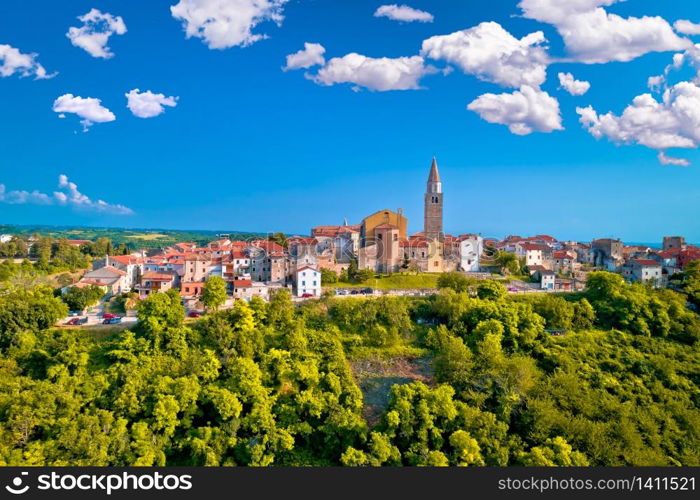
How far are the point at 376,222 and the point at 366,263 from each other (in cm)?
583

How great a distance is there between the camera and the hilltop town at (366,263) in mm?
35969

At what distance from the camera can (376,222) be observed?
46.2 m

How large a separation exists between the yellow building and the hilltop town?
0.11 m

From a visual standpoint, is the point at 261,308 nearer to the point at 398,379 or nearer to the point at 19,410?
the point at 398,379

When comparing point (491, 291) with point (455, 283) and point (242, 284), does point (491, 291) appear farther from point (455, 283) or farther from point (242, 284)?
point (242, 284)

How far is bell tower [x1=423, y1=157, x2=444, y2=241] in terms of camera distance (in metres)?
Result: 50.4

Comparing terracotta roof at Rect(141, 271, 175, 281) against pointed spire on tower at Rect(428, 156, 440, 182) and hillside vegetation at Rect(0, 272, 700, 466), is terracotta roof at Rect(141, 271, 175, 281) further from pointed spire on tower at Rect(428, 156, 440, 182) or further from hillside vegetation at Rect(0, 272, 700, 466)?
pointed spire on tower at Rect(428, 156, 440, 182)

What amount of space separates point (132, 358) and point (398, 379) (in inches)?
603

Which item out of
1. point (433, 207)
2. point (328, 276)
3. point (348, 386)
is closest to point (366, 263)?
point (328, 276)

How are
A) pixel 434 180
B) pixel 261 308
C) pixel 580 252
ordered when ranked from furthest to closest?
pixel 580 252 < pixel 434 180 < pixel 261 308

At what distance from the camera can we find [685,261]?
152 feet

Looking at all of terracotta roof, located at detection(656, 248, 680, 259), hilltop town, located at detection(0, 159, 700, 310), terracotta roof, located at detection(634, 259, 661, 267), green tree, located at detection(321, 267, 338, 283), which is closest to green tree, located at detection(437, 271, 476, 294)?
hilltop town, located at detection(0, 159, 700, 310)

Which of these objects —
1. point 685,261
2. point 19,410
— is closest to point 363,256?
point 19,410

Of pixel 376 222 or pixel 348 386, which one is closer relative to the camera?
pixel 348 386
